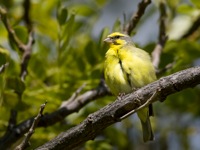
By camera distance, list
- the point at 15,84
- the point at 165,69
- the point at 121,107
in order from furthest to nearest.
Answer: the point at 165,69, the point at 15,84, the point at 121,107

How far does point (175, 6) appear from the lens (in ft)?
10.3

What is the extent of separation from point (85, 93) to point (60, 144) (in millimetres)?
766

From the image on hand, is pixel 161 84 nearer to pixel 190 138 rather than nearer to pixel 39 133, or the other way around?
pixel 39 133

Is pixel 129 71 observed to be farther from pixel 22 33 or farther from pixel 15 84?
pixel 15 84

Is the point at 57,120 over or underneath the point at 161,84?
underneath

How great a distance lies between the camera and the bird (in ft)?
9.66

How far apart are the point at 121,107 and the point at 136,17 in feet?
3.67

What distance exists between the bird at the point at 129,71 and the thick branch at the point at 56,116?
0.11 m

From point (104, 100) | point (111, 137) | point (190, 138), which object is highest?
point (104, 100)

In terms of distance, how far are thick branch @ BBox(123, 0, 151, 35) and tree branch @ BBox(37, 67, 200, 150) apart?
1.05m

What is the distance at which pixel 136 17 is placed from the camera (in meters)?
3.00

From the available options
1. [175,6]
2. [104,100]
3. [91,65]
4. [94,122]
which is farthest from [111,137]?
[94,122]

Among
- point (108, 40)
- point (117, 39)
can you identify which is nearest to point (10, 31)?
point (108, 40)

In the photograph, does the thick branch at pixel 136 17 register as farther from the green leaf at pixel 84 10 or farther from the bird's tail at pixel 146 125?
the bird's tail at pixel 146 125
